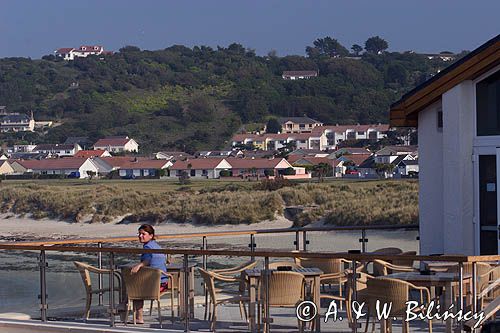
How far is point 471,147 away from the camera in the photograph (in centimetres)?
1441

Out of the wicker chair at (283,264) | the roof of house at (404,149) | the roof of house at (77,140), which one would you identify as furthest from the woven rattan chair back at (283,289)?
the roof of house at (77,140)

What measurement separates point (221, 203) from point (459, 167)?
1447 inches

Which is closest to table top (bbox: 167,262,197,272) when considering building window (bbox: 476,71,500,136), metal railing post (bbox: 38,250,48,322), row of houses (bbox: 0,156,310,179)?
metal railing post (bbox: 38,250,48,322)

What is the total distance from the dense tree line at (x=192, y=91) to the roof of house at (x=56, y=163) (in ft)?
44.7

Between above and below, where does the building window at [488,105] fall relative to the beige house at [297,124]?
below

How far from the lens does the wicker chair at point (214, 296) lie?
1152 centimetres

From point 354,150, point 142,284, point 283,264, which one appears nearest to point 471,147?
point 283,264

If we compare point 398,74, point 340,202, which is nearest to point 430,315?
point 340,202

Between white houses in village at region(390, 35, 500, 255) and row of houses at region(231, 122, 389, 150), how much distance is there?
301 ft

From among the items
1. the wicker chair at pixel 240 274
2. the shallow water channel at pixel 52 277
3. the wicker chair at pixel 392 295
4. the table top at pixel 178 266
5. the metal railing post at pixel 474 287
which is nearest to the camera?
the metal railing post at pixel 474 287

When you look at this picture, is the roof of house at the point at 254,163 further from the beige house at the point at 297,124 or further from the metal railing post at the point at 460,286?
the metal railing post at the point at 460,286

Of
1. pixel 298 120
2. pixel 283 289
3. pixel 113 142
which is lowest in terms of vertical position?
pixel 283 289

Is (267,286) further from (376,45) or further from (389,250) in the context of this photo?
(376,45)

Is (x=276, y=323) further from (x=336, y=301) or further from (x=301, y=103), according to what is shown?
(x=301, y=103)
